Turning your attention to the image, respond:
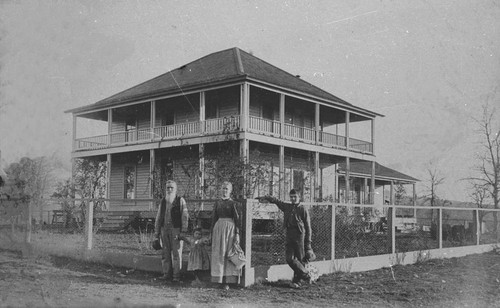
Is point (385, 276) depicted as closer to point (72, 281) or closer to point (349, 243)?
point (349, 243)

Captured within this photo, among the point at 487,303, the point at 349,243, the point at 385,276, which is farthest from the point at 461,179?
the point at 487,303

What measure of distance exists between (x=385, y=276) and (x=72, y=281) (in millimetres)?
5466

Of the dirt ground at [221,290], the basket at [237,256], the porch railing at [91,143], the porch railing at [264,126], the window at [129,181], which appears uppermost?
the porch railing at [264,126]

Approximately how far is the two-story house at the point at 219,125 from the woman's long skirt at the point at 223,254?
34.6 feet

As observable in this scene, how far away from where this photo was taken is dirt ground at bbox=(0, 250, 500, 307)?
6.62 meters

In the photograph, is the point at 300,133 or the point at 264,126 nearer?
the point at 264,126

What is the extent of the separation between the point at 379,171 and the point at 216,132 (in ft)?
59.0

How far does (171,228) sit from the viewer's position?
849cm

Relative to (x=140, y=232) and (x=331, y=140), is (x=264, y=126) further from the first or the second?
(x=140, y=232)

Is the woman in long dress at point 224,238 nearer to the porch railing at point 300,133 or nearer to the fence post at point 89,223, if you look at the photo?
the fence post at point 89,223

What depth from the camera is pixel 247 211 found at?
8062 mm

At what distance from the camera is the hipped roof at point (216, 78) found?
21.3m

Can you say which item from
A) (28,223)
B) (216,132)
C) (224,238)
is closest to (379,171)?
(216,132)

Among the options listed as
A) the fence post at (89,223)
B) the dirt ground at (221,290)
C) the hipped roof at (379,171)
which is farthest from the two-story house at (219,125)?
the dirt ground at (221,290)
